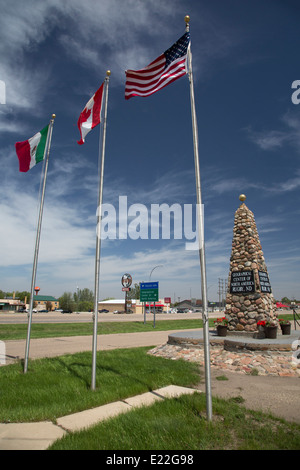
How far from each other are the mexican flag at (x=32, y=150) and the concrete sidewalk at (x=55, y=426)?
7934mm

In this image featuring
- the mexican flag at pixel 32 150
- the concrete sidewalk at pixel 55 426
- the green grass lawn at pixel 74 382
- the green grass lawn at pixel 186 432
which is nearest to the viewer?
the green grass lawn at pixel 186 432

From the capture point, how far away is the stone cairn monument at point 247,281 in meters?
12.5

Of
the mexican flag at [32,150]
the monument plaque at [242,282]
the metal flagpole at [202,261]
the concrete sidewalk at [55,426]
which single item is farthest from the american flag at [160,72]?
the monument plaque at [242,282]

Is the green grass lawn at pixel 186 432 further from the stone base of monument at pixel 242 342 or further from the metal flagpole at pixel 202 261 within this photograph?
the stone base of monument at pixel 242 342

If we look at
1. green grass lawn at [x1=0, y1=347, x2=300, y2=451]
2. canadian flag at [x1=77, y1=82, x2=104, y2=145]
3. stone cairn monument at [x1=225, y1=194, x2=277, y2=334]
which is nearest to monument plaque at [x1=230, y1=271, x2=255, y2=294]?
stone cairn monument at [x1=225, y1=194, x2=277, y2=334]

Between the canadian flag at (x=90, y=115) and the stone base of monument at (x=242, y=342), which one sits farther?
the stone base of monument at (x=242, y=342)

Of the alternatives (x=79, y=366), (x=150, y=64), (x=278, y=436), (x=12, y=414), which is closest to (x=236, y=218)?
(x=150, y=64)

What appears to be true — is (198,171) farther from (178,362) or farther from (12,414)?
(178,362)

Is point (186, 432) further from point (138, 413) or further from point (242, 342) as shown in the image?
point (242, 342)

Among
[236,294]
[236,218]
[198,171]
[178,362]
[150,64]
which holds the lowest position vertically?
[178,362]

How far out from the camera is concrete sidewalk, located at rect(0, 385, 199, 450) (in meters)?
4.04

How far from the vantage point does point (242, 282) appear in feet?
42.5

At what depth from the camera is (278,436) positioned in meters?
4.16

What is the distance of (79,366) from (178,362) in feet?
10.8
